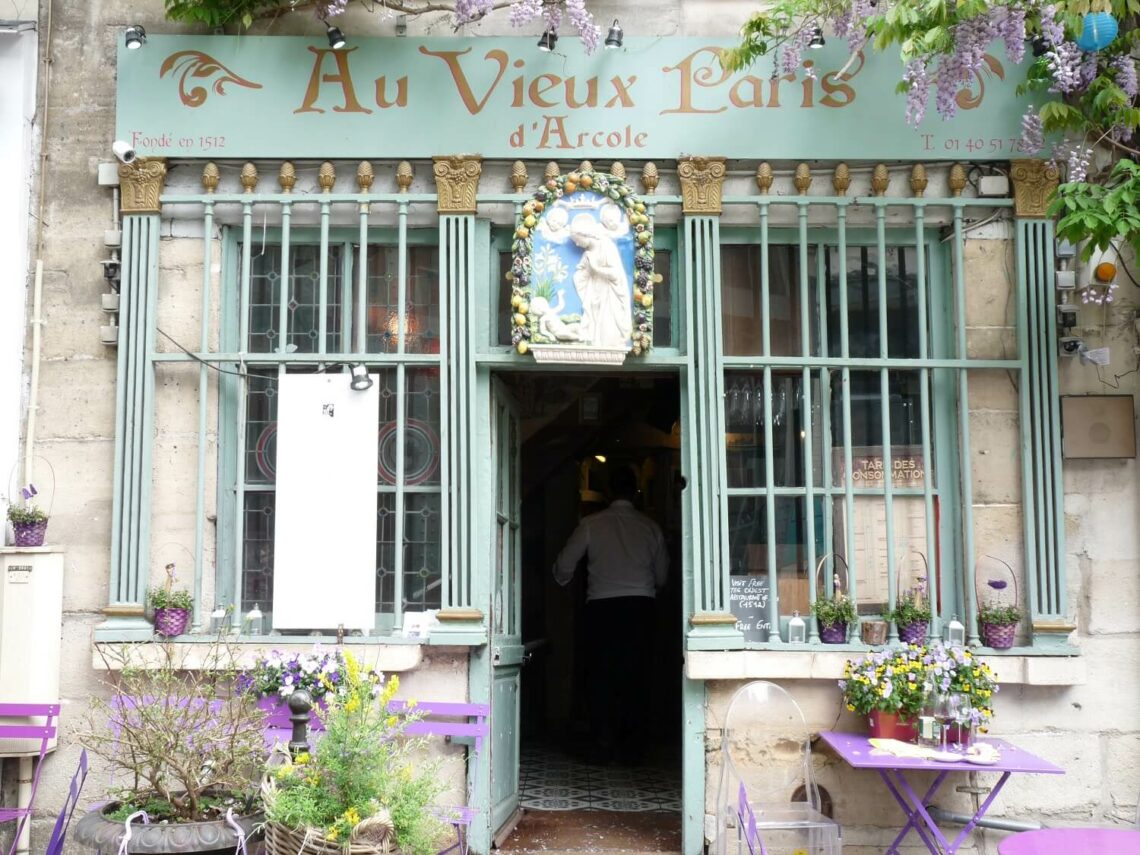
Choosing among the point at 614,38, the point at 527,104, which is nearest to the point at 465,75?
the point at 527,104

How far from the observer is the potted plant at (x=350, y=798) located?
13.0 feet

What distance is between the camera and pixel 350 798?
4.05 meters

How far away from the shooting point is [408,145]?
6.33m

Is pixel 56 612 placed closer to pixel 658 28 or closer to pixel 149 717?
pixel 149 717

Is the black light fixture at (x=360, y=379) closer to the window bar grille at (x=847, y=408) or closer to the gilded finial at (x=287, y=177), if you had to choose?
the gilded finial at (x=287, y=177)

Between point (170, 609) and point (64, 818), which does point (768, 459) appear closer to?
point (170, 609)

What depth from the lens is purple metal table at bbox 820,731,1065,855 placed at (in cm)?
517

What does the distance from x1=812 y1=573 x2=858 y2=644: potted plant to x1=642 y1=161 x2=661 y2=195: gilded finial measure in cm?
222

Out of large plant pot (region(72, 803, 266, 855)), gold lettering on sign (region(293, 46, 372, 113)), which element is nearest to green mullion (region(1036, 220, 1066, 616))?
gold lettering on sign (region(293, 46, 372, 113))

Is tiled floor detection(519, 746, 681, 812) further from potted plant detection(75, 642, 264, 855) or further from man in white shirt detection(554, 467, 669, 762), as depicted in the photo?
potted plant detection(75, 642, 264, 855)

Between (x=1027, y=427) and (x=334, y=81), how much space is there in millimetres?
3867

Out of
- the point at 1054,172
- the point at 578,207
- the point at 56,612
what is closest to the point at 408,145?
the point at 578,207

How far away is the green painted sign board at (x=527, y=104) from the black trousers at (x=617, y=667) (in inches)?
124

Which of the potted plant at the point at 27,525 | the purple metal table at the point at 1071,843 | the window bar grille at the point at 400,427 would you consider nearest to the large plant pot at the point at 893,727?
the purple metal table at the point at 1071,843
